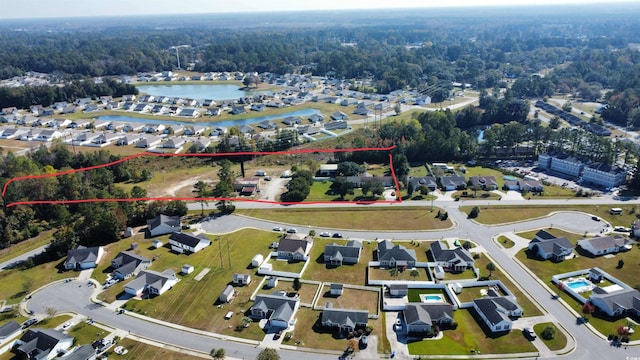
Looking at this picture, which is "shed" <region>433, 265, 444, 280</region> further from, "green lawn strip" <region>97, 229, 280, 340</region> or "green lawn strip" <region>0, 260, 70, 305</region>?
"green lawn strip" <region>0, 260, 70, 305</region>

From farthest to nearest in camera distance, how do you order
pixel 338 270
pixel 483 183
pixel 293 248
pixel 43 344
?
1. pixel 483 183
2. pixel 293 248
3. pixel 338 270
4. pixel 43 344

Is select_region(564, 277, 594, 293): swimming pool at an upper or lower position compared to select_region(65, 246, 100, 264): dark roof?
lower

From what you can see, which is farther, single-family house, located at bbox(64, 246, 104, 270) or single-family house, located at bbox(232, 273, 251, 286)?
single-family house, located at bbox(64, 246, 104, 270)

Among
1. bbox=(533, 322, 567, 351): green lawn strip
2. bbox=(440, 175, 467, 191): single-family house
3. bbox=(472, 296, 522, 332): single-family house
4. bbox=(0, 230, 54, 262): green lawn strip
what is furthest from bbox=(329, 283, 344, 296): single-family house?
bbox=(0, 230, 54, 262): green lawn strip

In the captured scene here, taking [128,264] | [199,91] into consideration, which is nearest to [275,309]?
[128,264]

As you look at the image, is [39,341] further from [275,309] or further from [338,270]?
[338,270]

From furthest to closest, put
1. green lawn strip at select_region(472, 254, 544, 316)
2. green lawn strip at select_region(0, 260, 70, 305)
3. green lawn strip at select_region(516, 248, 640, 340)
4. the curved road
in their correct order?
green lawn strip at select_region(0, 260, 70, 305), green lawn strip at select_region(516, 248, 640, 340), green lawn strip at select_region(472, 254, 544, 316), the curved road

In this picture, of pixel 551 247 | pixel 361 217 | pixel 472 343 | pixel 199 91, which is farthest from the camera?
pixel 199 91

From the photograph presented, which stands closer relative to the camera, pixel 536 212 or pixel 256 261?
pixel 256 261
